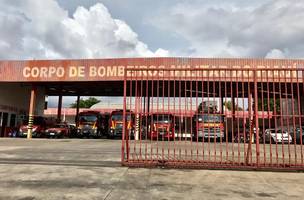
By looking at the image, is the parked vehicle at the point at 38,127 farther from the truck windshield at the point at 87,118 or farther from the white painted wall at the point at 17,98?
the truck windshield at the point at 87,118

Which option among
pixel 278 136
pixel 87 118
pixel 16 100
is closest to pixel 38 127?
pixel 87 118

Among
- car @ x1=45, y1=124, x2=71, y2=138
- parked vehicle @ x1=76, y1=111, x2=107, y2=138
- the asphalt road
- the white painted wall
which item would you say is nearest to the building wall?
the white painted wall

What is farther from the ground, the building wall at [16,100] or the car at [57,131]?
the building wall at [16,100]

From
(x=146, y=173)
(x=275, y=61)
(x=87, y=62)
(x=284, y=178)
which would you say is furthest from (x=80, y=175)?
(x=275, y=61)

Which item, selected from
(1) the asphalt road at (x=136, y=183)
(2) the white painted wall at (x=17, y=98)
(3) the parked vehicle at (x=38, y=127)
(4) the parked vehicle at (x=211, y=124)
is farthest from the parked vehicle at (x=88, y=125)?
(1) the asphalt road at (x=136, y=183)

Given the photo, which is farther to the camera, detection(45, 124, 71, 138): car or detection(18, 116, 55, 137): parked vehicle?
detection(45, 124, 71, 138): car

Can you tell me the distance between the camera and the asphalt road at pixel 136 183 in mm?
4593

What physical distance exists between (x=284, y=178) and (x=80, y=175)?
460cm

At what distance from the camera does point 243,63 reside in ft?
69.6

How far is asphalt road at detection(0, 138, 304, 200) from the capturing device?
459cm

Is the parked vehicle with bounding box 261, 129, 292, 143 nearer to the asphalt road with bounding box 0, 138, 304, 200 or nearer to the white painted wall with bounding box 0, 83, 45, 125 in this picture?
the asphalt road with bounding box 0, 138, 304, 200

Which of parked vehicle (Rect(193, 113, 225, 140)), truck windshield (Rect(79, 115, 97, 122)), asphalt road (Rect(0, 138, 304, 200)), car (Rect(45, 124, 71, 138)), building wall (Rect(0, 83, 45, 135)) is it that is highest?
building wall (Rect(0, 83, 45, 135))

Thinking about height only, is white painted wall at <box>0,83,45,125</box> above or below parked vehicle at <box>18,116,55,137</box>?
above

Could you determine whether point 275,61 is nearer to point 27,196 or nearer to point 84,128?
point 84,128
